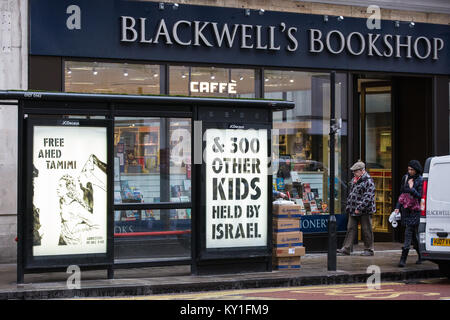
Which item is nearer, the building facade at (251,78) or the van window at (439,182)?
the van window at (439,182)

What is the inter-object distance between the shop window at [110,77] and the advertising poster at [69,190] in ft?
11.8

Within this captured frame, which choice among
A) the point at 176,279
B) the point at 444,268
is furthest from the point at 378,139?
the point at 176,279

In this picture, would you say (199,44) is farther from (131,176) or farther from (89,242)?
(89,242)

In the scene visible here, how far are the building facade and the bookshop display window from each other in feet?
0.08

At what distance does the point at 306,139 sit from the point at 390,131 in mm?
3143

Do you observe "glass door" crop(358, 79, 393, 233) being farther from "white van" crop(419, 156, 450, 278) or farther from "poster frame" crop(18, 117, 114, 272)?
"poster frame" crop(18, 117, 114, 272)

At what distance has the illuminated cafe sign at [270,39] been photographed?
49.8 ft

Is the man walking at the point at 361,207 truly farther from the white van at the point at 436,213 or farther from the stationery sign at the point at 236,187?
the stationery sign at the point at 236,187

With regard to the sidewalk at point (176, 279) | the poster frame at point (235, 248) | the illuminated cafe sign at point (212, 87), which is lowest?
the sidewalk at point (176, 279)

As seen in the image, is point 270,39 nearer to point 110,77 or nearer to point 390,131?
point 110,77

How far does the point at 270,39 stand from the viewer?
52.9ft

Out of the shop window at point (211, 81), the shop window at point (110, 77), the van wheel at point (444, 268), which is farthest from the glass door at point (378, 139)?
the shop window at point (110, 77)

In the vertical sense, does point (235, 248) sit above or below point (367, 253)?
above

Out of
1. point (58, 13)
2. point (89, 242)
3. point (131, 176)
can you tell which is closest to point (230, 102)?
point (131, 176)
